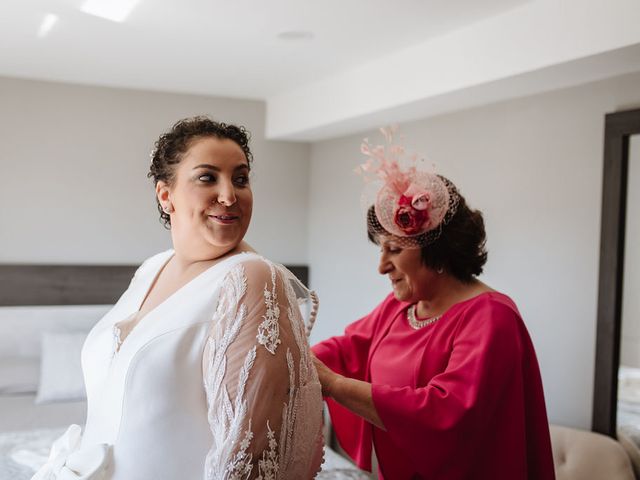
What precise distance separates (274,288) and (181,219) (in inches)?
11.3

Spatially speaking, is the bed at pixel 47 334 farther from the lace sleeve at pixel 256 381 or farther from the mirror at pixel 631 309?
the lace sleeve at pixel 256 381

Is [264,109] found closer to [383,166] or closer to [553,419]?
[553,419]

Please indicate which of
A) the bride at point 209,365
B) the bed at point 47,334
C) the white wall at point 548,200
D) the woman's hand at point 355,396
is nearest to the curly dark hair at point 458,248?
the woman's hand at point 355,396

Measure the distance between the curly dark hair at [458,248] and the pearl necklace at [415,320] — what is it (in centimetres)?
13

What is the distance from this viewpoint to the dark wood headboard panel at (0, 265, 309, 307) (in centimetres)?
485

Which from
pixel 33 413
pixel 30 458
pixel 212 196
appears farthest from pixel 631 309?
pixel 33 413

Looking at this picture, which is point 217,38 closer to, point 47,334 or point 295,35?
point 295,35

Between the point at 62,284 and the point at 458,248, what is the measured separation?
12.1ft

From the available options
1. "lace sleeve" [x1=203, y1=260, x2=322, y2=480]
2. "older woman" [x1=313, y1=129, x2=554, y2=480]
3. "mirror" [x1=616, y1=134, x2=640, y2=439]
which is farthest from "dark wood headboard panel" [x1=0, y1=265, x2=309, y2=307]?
"lace sleeve" [x1=203, y1=260, x2=322, y2=480]

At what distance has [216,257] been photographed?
4.96ft

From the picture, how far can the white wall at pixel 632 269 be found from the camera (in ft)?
9.47

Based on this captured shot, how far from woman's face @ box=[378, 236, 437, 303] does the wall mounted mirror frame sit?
130cm

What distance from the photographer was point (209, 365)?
1.30 meters

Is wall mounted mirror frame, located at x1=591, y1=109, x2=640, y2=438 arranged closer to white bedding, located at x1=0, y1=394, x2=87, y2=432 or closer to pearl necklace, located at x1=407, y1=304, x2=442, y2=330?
pearl necklace, located at x1=407, y1=304, x2=442, y2=330
